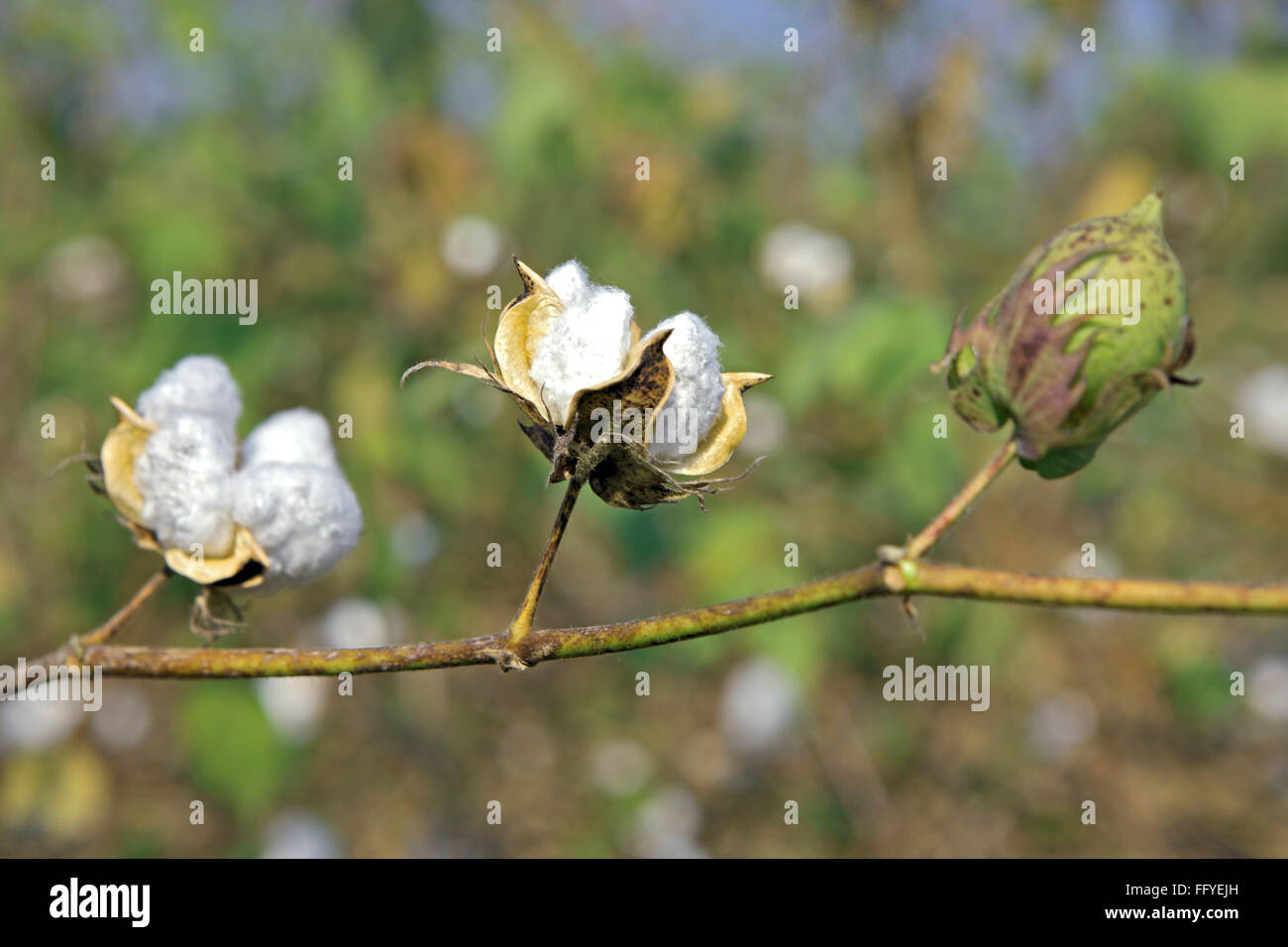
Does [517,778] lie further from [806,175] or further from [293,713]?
[806,175]

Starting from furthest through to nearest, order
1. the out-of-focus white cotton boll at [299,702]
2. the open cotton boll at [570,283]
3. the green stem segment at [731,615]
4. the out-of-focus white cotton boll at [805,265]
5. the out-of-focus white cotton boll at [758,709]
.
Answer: the out-of-focus white cotton boll at [758,709]
the out-of-focus white cotton boll at [299,702]
the out-of-focus white cotton boll at [805,265]
the open cotton boll at [570,283]
the green stem segment at [731,615]

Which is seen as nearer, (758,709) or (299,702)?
Answer: (299,702)

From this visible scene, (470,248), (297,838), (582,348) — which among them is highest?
(470,248)

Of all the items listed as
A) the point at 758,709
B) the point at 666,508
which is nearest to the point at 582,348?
the point at 666,508

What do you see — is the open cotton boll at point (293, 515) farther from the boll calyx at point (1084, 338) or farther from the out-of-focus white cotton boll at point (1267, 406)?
the out-of-focus white cotton boll at point (1267, 406)

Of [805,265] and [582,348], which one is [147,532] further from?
Result: [805,265]

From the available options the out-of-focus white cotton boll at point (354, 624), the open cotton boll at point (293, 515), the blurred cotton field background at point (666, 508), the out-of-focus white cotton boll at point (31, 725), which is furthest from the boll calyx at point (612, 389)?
the out-of-focus white cotton boll at point (31, 725)

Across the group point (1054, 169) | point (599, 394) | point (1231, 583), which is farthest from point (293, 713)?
point (1054, 169)
